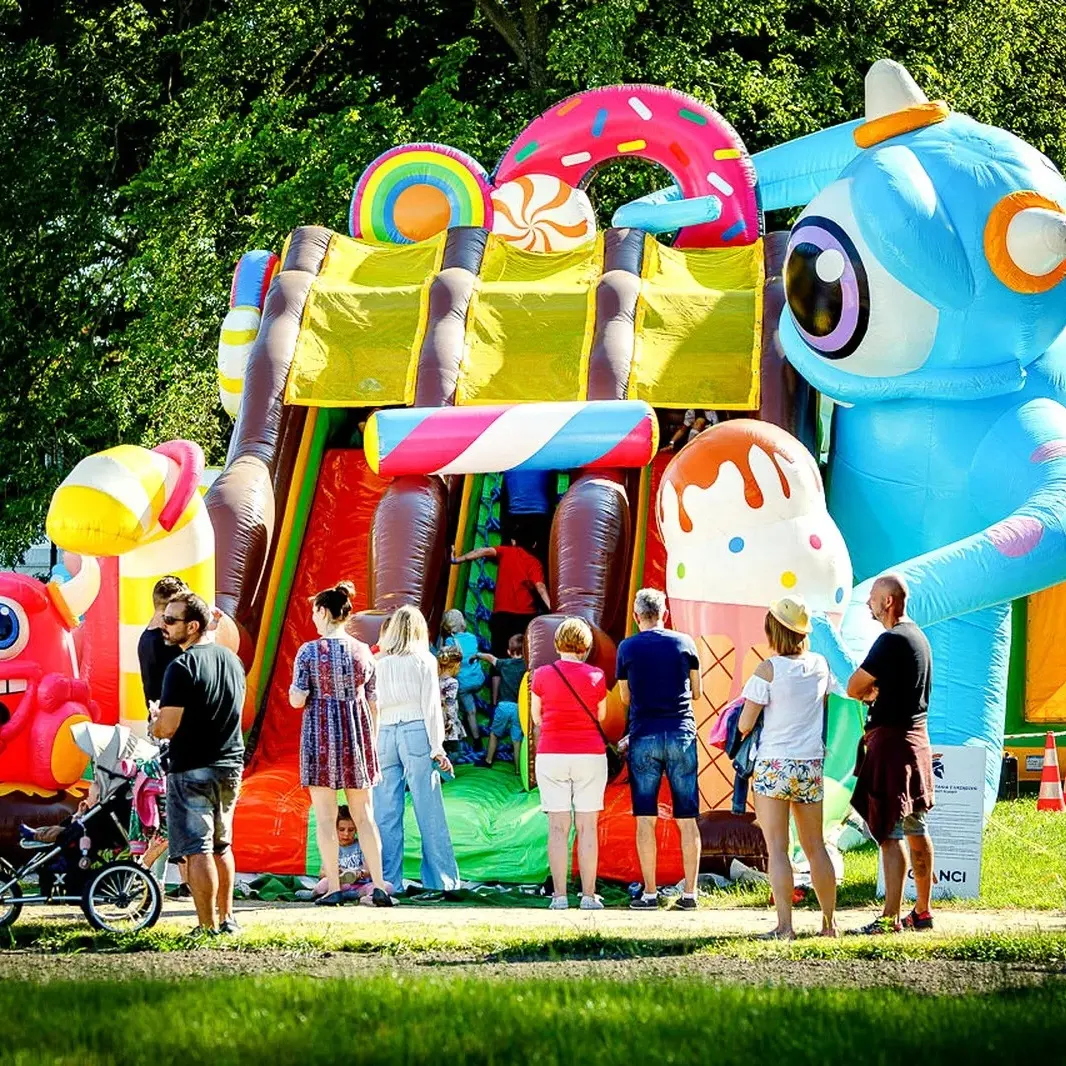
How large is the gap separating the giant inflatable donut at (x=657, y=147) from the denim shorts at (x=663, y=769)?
5.59 meters

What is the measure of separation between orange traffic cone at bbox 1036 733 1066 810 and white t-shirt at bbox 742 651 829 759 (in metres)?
5.12

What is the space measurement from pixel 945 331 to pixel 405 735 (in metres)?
3.64

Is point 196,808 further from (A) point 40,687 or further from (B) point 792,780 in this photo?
(A) point 40,687

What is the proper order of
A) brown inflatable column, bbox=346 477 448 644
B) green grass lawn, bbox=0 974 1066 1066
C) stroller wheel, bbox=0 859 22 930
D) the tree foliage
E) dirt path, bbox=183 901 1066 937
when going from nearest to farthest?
green grass lawn, bbox=0 974 1066 1066 < dirt path, bbox=183 901 1066 937 < stroller wheel, bbox=0 859 22 930 < brown inflatable column, bbox=346 477 448 644 < the tree foliage

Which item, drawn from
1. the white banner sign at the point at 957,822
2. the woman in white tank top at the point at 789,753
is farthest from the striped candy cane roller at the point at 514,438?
the woman in white tank top at the point at 789,753

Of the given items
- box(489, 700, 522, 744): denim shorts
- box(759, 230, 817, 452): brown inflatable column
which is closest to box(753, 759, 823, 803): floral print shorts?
box(489, 700, 522, 744): denim shorts

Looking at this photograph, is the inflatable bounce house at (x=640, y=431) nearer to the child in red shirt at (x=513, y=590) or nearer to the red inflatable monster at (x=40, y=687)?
the red inflatable monster at (x=40, y=687)

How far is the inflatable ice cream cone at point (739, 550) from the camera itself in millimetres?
9336

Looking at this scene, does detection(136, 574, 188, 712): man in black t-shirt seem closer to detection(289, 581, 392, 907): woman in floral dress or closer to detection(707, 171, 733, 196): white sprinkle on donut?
detection(289, 581, 392, 907): woman in floral dress

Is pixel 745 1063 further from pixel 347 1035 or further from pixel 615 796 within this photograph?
pixel 615 796

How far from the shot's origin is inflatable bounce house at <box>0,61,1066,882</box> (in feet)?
31.2

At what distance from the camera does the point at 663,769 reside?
870 cm

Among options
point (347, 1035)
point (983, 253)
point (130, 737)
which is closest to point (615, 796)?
point (130, 737)

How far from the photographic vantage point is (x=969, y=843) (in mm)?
8641
